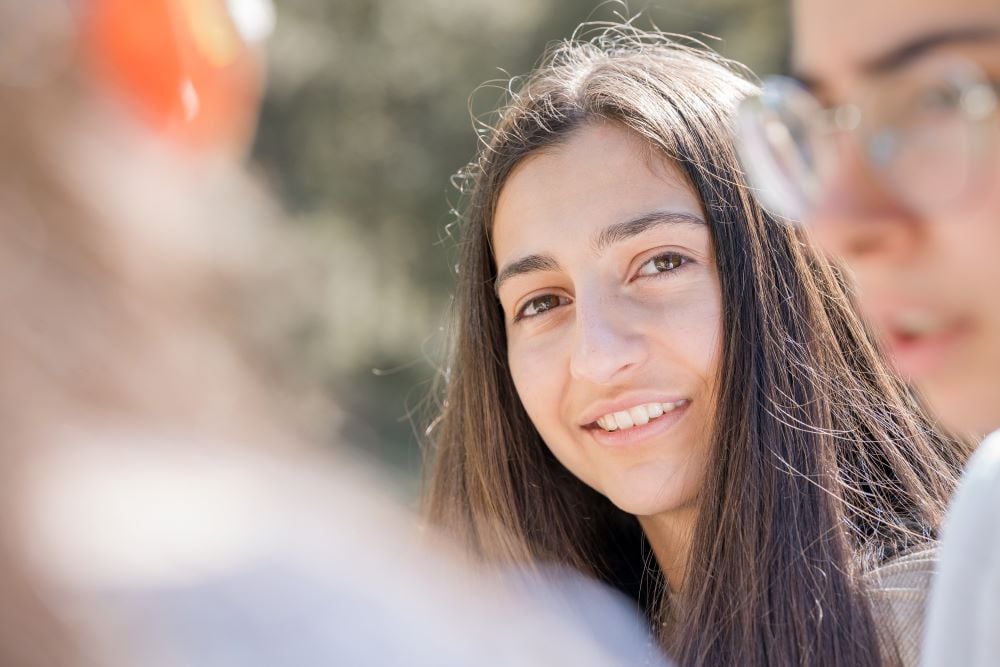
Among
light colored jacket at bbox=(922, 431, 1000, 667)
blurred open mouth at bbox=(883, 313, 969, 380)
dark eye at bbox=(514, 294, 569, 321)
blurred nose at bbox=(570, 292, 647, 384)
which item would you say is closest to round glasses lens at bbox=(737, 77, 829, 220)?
blurred open mouth at bbox=(883, 313, 969, 380)

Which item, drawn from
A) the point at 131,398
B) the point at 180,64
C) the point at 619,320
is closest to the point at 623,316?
the point at 619,320

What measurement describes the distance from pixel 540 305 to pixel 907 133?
4.29 ft

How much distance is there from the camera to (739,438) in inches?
76.4

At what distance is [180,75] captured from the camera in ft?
2.48

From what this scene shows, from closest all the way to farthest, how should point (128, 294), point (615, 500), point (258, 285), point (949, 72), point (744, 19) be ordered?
point (128, 294) → point (258, 285) → point (949, 72) → point (615, 500) → point (744, 19)

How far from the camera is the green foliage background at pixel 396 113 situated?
9.62m

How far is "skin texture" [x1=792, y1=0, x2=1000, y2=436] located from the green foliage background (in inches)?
330

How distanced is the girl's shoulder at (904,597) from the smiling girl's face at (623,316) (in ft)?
1.23

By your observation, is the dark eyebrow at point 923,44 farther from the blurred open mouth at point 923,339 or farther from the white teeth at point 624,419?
the white teeth at point 624,419

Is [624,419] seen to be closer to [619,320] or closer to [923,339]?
[619,320]

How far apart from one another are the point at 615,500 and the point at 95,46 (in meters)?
1.63

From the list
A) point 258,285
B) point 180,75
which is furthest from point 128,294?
point 180,75

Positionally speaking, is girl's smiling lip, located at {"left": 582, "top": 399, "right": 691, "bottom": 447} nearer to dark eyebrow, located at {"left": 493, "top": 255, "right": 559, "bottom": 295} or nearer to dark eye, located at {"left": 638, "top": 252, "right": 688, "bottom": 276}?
dark eye, located at {"left": 638, "top": 252, "right": 688, "bottom": 276}

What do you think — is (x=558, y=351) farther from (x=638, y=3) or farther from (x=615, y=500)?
(x=638, y=3)
